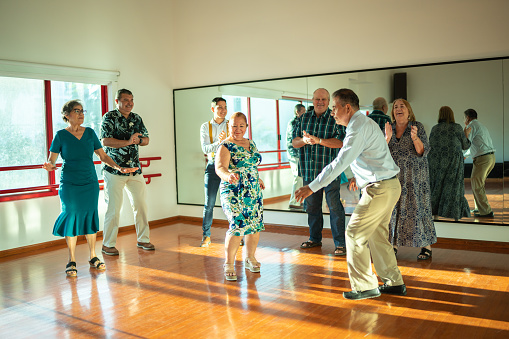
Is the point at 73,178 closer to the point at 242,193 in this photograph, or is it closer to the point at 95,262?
the point at 95,262

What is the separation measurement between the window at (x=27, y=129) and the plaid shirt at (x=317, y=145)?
3.16 m

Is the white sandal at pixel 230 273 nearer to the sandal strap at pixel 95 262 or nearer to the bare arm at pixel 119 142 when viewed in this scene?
the sandal strap at pixel 95 262

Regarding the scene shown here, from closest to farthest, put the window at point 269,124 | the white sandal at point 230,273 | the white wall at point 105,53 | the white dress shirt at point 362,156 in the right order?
1. the white dress shirt at point 362,156
2. the white sandal at point 230,273
3. the white wall at point 105,53
4. the window at point 269,124

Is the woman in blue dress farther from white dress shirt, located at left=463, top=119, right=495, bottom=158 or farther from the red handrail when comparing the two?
white dress shirt, located at left=463, top=119, right=495, bottom=158

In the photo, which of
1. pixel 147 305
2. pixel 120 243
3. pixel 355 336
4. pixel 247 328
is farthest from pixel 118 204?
pixel 355 336

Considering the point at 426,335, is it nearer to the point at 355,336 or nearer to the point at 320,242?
the point at 355,336

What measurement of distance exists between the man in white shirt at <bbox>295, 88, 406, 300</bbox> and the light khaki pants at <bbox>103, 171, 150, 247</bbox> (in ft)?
8.92

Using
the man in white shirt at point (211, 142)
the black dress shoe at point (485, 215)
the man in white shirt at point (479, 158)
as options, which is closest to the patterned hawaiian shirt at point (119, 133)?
the man in white shirt at point (211, 142)

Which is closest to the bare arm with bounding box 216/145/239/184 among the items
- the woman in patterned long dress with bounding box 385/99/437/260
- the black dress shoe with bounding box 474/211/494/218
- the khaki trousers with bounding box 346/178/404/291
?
the khaki trousers with bounding box 346/178/404/291

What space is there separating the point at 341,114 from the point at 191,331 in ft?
6.17

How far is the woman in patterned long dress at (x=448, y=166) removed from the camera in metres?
5.41

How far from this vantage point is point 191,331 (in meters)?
3.24

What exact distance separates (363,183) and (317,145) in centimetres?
176

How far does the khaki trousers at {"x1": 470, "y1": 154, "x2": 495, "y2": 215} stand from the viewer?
17.4ft
